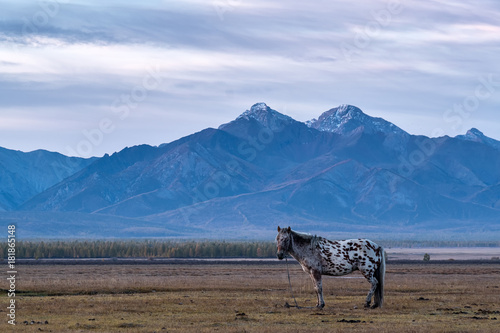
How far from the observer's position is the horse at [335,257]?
3164 centimetres

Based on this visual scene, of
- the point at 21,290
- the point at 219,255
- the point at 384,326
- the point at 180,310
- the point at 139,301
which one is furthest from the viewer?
the point at 219,255

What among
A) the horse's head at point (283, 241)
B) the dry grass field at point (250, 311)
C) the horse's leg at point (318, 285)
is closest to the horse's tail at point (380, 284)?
the dry grass field at point (250, 311)

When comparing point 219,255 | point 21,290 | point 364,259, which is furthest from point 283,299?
point 219,255

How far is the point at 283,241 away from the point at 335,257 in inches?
78.9

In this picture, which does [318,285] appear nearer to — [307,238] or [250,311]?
[307,238]

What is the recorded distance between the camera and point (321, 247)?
32.1 metres

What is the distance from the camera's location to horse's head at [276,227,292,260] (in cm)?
3155

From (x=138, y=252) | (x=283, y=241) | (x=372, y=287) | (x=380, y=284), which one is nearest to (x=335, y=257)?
(x=372, y=287)

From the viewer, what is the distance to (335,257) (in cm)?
3181

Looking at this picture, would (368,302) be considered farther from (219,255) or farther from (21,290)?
(219,255)

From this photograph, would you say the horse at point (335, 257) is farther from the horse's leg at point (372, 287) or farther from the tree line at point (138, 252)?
the tree line at point (138, 252)

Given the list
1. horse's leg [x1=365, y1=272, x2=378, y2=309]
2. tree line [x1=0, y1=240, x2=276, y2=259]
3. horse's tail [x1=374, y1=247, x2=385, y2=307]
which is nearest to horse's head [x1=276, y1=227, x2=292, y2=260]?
horse's leg [x1=365, y1=272, x2=378, y2=309]

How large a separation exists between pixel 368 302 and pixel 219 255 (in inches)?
3689

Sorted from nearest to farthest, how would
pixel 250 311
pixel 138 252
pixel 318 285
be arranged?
1. pixel 250 311
2. pixel 318 285
3. pixel 138 252
